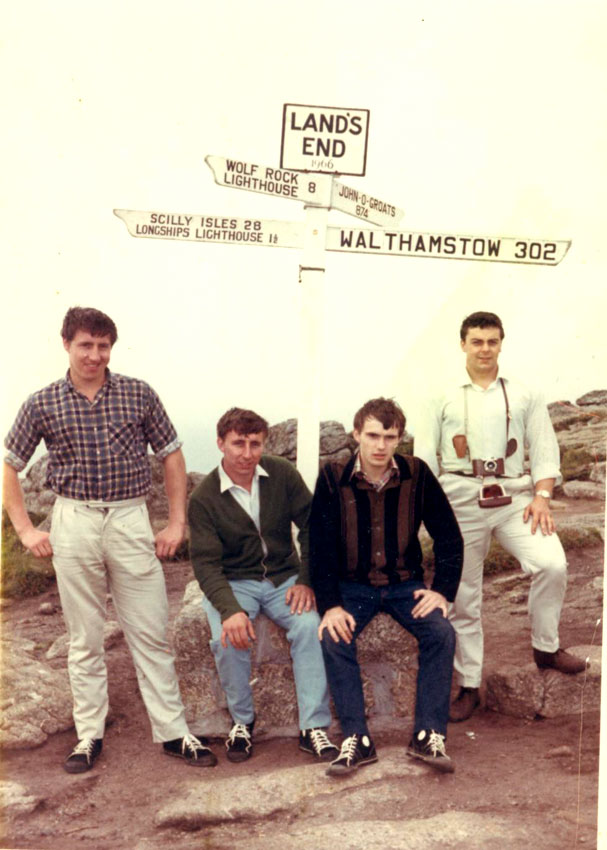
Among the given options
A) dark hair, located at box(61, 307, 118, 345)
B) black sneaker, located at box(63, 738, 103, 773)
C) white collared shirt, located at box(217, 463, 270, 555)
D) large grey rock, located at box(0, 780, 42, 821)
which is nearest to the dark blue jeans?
white collared shirt, located at box(217, 463, 270, 555)

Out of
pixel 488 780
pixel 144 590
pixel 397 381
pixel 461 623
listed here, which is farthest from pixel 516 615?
pixel 144 590

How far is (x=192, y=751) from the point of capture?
4379 mm

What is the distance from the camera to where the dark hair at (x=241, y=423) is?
14.5 ft

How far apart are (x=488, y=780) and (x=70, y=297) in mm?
3387

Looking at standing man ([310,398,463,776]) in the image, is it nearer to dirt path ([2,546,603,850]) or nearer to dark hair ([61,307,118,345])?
dirt path ([2,546,603,850])

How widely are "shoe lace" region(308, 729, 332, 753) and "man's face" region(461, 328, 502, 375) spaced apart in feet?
6.96

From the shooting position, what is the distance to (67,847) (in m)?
4.20

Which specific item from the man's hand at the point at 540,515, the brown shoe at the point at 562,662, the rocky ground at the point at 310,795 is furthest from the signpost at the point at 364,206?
the brown shoe at the point at 562,662

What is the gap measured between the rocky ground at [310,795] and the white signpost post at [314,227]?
1.41 metres

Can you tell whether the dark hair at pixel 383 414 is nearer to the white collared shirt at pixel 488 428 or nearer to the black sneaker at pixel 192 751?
the white collared shirt at pixel 488 428

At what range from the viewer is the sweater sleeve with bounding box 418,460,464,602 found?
4.34 m

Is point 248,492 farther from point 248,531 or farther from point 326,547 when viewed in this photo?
point 326,547

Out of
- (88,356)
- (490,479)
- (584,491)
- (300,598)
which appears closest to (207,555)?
(300,598)

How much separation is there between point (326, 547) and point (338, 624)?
0.39 m
